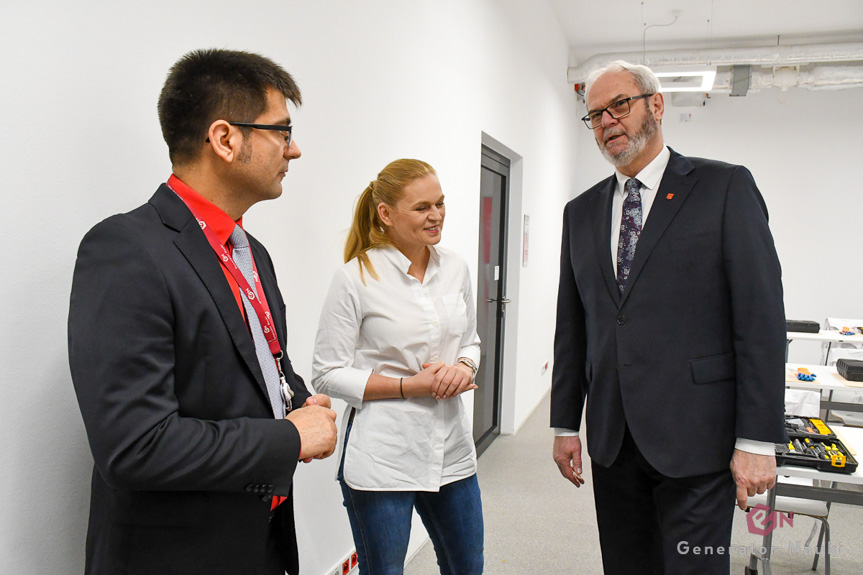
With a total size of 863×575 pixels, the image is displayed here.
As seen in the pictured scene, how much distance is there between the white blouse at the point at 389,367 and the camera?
163 centimetres

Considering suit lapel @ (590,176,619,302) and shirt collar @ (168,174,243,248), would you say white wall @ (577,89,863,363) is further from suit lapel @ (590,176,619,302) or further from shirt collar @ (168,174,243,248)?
shirt collar @ (168,174,243,248)

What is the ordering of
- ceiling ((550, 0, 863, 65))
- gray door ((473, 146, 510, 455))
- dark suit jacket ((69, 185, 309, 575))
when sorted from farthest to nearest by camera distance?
ceiling ((550, 0, 863, 65)) → gray door ((473, 146, 510, 455)) → dark suit jacket ((69, 185, 309, 575))

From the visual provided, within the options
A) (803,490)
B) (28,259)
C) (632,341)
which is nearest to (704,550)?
(632,341)

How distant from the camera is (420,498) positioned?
1.73 m

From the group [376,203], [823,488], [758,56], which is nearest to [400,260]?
[376,203]

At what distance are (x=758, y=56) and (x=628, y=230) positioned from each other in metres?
6.20

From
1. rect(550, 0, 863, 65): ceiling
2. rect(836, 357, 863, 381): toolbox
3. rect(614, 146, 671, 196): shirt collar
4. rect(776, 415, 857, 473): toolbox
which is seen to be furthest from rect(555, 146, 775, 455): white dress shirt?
rect(550, 0, 863, 65): ceiling

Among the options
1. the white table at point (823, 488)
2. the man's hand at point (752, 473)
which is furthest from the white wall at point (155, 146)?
the white table at point (823, 488)

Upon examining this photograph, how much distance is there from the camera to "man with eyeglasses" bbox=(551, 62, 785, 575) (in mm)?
1432

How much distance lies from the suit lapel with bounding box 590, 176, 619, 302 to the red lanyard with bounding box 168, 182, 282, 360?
0.92m

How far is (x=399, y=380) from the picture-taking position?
165 cm

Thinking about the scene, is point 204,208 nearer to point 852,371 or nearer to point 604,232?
point 604,232

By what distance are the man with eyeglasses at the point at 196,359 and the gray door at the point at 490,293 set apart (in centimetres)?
308

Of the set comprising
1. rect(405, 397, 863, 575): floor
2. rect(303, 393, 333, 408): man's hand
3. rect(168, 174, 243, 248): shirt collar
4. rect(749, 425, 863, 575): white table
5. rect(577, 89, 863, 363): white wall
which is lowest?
rect(405, 397, 863, 575): floor
